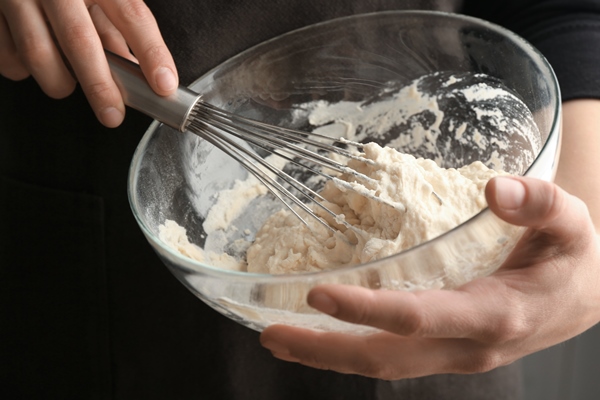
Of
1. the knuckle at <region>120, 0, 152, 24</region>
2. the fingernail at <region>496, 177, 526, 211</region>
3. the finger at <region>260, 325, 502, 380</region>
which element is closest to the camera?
the fingernail at <region>496, 177, 526, 211</region>

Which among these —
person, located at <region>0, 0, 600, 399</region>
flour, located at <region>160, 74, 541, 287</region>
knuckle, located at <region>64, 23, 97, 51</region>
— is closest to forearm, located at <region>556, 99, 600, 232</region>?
person, located at <region>0, 0, 600, 399</region>

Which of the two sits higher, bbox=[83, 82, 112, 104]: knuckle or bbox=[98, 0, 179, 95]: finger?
bbox=[98, 0, 179, 95]: finger

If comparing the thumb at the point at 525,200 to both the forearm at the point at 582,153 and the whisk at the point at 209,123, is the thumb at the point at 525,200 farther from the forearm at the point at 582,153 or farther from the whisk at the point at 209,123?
the forearm at the point at 582,153

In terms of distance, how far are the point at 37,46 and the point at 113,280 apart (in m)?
0.42

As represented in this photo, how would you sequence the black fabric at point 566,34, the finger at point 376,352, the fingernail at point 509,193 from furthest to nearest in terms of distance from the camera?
the black fabric at point 566,34 < the finger at point 376,352 < the fingernail at point 509,193

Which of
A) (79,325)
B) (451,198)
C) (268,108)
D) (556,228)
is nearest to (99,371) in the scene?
(79,325)

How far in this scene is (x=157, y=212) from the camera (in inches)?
29.4

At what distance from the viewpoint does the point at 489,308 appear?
0.57 m

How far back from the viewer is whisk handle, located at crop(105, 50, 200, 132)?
0.66m

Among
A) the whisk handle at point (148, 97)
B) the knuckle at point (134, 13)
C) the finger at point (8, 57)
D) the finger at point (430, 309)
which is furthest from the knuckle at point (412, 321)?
the finger at point (8, 57)

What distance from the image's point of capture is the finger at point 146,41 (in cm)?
65

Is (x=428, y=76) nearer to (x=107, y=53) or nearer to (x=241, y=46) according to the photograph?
(x=241, y=46)

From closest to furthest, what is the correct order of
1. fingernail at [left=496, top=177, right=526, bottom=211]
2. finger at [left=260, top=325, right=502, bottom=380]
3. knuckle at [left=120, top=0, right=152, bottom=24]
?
fingernail at [left=496, top=177, right=526, bottom=211]
finger at [left=260, top=325, right=502, bottom=380]
knuckle at [left=120, top=0, right=152, bottom=24]

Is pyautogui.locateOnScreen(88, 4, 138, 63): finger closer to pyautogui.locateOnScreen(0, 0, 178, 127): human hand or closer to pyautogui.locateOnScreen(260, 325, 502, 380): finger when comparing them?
pyautogui.locateOnScreen(0, 0, 178, 127): human hand
